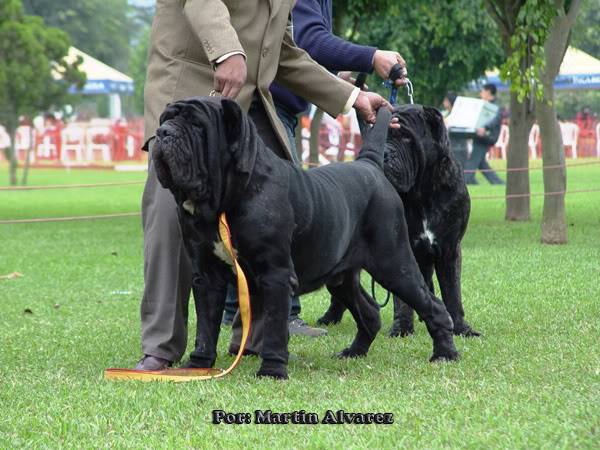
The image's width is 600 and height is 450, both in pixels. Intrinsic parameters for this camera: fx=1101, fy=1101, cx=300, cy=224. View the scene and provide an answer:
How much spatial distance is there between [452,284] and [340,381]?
1571mm

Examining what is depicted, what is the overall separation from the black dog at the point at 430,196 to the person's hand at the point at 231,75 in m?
1.08

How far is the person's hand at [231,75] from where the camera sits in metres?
4.91

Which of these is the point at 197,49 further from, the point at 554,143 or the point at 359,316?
the point at 554,143

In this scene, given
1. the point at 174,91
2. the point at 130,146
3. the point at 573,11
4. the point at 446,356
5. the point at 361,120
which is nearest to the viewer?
the point at 174,91

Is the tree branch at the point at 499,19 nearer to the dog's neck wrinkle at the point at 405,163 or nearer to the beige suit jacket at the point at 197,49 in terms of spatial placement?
the dog's neck wrinkle at the point at 405,163

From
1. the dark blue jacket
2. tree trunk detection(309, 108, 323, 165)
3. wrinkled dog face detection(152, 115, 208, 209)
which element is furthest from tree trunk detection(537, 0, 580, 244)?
wrinkled dog face detection(152, 115, 208, 209)

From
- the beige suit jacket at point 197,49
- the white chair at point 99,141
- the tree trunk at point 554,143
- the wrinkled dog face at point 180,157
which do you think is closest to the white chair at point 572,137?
the white chair at point 99,141

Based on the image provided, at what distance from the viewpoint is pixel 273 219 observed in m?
4.70

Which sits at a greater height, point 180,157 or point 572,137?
point 180,157

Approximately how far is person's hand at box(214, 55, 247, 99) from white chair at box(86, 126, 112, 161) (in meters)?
36.6

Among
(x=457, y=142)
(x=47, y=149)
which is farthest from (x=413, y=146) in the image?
(x=47, y=149)

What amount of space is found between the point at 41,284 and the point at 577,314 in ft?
17.3

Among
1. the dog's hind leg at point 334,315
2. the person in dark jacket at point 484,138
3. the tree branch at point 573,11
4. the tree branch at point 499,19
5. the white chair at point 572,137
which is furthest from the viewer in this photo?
the white chair at point 572,137

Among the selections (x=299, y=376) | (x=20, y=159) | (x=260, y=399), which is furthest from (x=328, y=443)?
(x=20, y=159)
